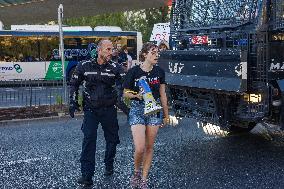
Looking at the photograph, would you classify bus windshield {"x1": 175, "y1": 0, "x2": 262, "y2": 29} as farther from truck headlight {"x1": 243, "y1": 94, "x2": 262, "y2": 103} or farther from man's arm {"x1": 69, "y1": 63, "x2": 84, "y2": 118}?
man's arm {"x1": 69, "y1": 63, "x2": 84, "y2": 118}

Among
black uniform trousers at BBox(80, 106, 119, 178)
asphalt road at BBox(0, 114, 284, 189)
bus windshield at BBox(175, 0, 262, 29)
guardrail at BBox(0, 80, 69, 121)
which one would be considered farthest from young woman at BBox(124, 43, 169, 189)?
guardrail at BBox(0, 80, 69, 121)

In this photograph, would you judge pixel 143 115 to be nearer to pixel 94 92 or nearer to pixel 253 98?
pixel 94 92

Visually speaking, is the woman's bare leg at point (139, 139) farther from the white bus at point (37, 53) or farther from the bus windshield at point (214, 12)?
the white bus at point (37, 53)

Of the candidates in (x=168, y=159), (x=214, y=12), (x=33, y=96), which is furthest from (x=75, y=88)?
(x=33, y=96)

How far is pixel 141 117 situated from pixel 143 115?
35 millimetres

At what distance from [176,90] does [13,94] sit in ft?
28.4

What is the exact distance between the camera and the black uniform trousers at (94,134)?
6.84m

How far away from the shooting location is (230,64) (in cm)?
809

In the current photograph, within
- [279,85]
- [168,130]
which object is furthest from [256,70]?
[168,130]

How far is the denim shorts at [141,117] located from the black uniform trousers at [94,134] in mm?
610

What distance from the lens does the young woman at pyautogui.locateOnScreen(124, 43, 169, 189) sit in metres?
6.52

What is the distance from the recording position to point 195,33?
9.38m

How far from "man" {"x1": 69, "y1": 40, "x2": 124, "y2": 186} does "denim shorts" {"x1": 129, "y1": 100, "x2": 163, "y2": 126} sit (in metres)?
0.59

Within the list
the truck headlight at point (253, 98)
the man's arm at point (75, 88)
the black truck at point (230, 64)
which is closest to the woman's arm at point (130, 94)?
the man's arm at point (75, 88)
